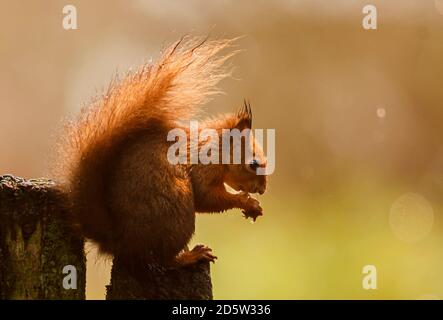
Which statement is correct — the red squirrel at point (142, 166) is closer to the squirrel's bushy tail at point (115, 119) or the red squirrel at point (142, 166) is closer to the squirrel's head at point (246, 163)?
the squirrel's bushy tail at point (115, 119)

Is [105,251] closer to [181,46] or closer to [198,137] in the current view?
[198,137]

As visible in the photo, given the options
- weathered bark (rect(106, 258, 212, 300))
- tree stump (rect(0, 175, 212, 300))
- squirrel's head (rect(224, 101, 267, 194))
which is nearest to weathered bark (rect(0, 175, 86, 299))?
tree stump (rect(0, 175, 212, 300))

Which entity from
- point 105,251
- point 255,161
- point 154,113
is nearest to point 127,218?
point 105,251

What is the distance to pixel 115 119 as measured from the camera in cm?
286

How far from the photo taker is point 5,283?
9.55 ft

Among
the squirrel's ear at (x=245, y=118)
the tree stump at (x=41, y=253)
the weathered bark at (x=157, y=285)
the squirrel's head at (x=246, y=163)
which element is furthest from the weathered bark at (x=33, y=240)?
the squirrel's ear at (x=245, y=118)

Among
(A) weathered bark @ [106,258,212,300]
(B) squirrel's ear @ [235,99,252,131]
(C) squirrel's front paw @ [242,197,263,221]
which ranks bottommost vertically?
(A) weathered bark @ [106,258,212,300]

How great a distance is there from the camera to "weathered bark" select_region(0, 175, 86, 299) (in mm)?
2893

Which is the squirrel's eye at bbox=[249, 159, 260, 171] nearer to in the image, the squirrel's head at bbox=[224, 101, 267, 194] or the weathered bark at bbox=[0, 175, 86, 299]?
the squirrel's head at bbox=[224, 101, 267, 194]

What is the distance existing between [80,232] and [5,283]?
36 cm

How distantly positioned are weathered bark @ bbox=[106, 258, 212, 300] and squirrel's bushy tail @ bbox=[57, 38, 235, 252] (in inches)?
5.6
